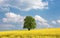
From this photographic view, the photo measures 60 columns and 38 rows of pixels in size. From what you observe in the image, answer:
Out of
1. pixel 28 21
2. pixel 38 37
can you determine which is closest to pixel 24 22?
pixel 28 21

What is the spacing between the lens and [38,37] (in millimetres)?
15789

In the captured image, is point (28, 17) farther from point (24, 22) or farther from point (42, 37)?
point (42, 37)

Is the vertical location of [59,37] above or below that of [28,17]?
below

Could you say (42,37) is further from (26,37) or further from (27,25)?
(27,25)

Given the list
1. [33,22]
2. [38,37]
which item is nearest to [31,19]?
[33,22]

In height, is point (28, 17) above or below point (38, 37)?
above

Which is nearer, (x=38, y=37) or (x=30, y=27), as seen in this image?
(x=38, y=37)

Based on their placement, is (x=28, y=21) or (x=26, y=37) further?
(x=28, y=21)

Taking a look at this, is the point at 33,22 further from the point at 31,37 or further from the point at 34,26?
the point at 31,37

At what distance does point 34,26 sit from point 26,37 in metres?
48.9

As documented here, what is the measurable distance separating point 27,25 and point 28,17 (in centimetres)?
290

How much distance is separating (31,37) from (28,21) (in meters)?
48.8

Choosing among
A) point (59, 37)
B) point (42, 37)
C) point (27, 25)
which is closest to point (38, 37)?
point (42, 37)

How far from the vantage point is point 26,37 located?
15.7m
